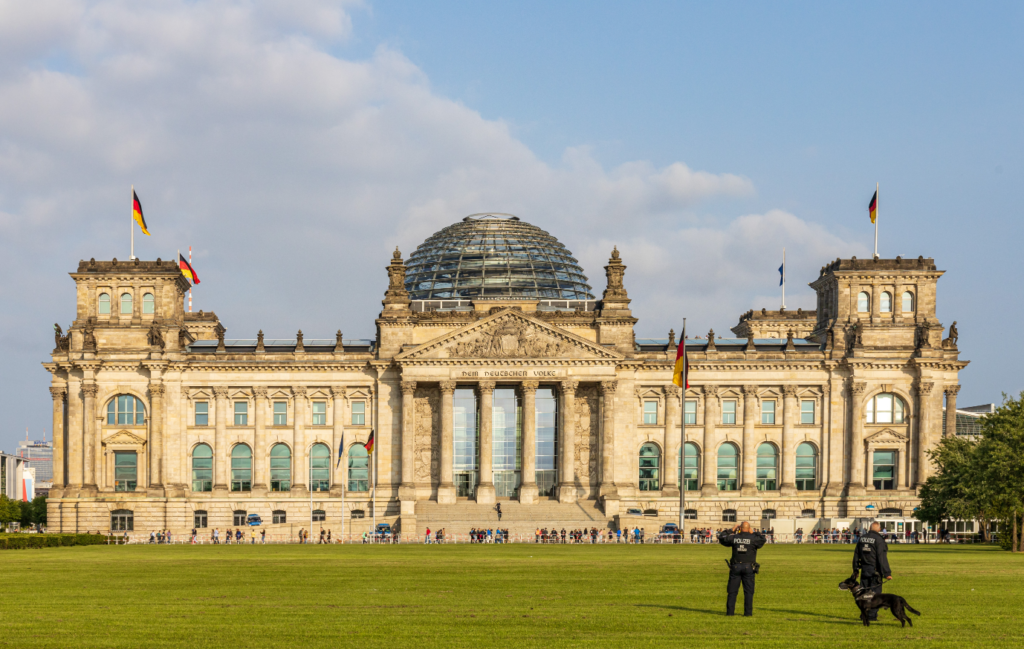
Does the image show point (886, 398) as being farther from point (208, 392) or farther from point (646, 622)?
point (646, 622)

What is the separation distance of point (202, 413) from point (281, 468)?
8385 millimetres

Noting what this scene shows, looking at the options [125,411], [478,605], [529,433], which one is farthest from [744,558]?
[125,411]

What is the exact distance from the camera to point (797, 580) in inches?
1634

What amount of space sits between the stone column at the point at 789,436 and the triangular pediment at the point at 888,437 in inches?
257

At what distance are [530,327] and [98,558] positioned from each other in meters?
54.3

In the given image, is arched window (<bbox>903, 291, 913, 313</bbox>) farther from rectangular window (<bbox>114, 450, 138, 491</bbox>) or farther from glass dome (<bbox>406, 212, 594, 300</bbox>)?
rectangular window (<bbox>114, 450, 138, 491</bbox>)

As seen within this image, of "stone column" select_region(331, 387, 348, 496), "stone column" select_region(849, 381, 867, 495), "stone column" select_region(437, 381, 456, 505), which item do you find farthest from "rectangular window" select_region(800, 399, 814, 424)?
"stone column" select_region(331, 387, 348, 496)

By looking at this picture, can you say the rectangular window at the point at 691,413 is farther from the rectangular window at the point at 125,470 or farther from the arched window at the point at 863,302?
the rectangular window at the point at 125,470

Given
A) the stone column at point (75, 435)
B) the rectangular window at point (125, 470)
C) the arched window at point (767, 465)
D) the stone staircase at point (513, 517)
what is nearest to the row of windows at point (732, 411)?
the arched window at point (767, 465)

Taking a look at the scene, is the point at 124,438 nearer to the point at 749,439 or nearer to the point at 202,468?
the point at 202,468

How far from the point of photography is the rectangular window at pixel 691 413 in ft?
365

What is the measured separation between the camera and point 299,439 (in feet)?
363

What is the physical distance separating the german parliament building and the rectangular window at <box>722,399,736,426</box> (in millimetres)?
176

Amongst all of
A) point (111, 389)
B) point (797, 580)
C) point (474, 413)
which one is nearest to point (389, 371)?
point (474, 413)
